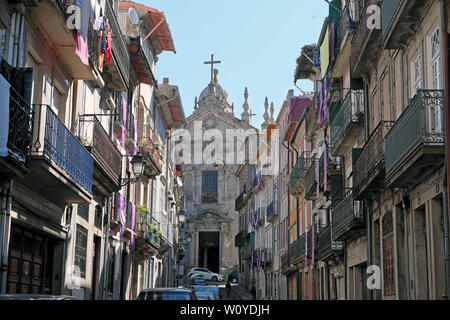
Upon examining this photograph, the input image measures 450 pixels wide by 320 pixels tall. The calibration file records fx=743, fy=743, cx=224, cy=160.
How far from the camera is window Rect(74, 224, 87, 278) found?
1830cm

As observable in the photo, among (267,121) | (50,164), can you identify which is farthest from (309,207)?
(267,121)

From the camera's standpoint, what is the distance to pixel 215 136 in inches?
2840

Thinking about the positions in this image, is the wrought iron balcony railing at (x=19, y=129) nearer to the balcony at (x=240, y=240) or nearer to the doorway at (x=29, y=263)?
the doorway at (x=29, y=263)

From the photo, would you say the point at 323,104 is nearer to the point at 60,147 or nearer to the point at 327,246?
the point at 327,246

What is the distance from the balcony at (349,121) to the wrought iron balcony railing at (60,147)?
23.7 ft

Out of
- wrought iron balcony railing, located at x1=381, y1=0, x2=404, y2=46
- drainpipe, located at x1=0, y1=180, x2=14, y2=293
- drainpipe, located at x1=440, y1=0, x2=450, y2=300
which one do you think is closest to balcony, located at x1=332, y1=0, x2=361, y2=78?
wrought iron balcony railing, located at x1=381, y1=0, x2=404, y2=46

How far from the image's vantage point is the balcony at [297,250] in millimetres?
30562

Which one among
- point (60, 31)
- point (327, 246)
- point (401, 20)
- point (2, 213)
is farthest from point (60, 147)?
point (327, 246)

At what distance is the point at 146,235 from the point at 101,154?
9584 mm

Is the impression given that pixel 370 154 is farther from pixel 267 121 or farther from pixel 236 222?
pixel 267 121

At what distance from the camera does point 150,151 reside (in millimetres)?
28344

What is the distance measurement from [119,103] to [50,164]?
1122 cm

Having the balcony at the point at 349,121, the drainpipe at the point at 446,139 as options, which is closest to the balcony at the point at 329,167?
the balcony at the point at 349,121

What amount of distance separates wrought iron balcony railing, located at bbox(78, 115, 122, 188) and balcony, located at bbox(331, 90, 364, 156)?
619 cm
